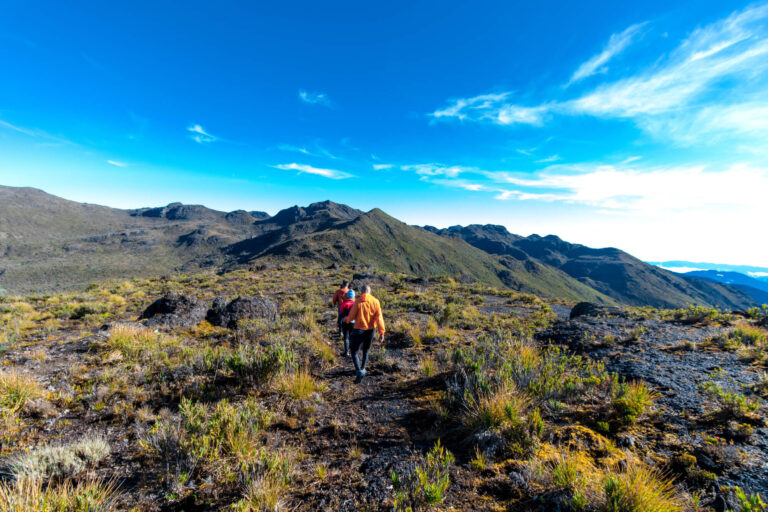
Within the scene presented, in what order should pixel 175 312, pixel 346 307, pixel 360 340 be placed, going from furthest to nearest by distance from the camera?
pixel 175 312 → pixel 346 307 → pixel 360 340

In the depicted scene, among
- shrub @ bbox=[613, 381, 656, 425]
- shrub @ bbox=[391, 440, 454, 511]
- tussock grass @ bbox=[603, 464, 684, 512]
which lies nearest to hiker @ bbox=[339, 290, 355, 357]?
shrub @ bbox=[391, 440, 454, 511]

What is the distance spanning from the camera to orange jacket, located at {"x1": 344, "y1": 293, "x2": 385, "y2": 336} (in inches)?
239

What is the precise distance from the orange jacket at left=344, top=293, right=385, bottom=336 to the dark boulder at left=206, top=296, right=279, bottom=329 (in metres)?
5.75

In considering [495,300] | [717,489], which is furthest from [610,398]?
[495,300]

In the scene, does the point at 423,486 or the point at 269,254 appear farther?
the point at 269,254

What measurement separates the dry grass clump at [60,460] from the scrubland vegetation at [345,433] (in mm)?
19

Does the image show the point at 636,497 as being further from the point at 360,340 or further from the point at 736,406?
the point at 360,340

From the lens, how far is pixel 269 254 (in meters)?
85.4

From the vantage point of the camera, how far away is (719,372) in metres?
5.36

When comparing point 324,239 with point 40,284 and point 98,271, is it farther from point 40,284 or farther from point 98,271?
point 40,284

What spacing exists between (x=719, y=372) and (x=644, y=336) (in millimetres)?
3057

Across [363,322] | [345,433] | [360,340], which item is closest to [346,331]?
[360,340]

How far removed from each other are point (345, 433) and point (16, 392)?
536cm

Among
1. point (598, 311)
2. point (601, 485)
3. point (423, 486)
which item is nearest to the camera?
point (601, 485)
